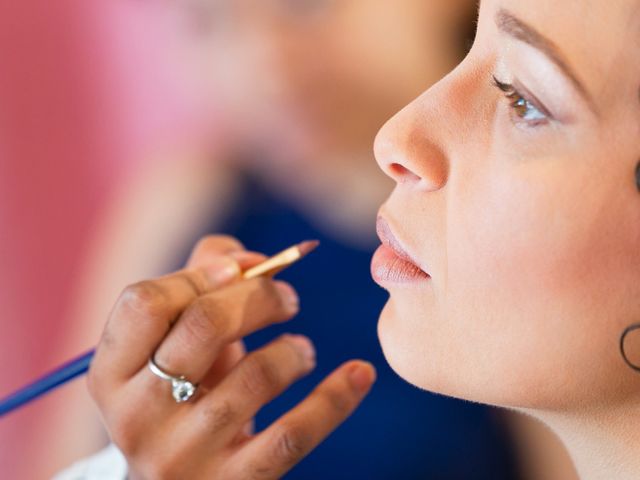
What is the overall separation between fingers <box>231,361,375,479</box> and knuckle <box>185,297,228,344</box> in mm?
91

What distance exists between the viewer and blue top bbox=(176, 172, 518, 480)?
1.04 m

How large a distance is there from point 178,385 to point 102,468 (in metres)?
0.24

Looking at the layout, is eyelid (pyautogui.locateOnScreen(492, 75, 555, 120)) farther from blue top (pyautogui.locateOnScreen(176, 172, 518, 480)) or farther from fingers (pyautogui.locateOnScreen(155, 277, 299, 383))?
blue top (pyautogui.locateOnScreen(176, 172, 518, 480))

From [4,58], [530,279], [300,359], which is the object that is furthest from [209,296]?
[4,58]

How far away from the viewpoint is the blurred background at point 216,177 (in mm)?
1052

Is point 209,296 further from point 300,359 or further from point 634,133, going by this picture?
point 634,133

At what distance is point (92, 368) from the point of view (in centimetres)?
67

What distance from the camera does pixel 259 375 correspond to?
67 cm

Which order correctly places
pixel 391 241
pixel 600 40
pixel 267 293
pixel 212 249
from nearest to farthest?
pixel 600 40, pixel 391 241, pixel 267 293, pixel 212 249

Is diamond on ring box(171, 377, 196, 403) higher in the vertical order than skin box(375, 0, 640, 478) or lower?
lower

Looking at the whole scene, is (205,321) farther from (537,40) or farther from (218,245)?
(537,40)

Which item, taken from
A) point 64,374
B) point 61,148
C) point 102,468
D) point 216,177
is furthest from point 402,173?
point 61,148

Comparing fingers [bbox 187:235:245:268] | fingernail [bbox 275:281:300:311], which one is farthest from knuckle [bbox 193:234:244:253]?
fingernail [bbox 275:281:300:311]

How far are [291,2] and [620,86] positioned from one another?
0.66 m
